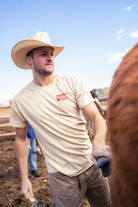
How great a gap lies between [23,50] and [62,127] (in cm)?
108

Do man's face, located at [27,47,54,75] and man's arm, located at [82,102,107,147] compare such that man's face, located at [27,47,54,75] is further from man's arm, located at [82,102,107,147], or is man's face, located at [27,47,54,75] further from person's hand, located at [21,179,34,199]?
person's hand, located at [21,179,34,199]

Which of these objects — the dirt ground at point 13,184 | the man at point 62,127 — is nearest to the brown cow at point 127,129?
the man at point 62,127

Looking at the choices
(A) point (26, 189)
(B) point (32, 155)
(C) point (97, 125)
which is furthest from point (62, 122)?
(B) point (32, 155)

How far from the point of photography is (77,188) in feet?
6.01

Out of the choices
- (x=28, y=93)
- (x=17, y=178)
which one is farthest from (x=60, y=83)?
(x=17, y=178)

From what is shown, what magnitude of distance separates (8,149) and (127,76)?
6.53 m

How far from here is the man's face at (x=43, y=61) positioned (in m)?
1.96

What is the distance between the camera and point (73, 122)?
6.23ft

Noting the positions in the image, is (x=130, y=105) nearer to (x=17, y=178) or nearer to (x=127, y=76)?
(x=127, y=76)

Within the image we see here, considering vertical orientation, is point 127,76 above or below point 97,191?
above

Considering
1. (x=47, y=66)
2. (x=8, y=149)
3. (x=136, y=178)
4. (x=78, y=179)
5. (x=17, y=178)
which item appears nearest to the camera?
(x=136, y=178)

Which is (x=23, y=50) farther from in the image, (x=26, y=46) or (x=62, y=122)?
(x=62, y=122)

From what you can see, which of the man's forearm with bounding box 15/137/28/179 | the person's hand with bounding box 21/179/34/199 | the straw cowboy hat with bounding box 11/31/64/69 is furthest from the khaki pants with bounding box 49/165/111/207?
the straw cowboy hat with bounding box 11/31/64/69

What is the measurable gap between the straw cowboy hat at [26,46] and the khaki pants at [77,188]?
56.7 inches
